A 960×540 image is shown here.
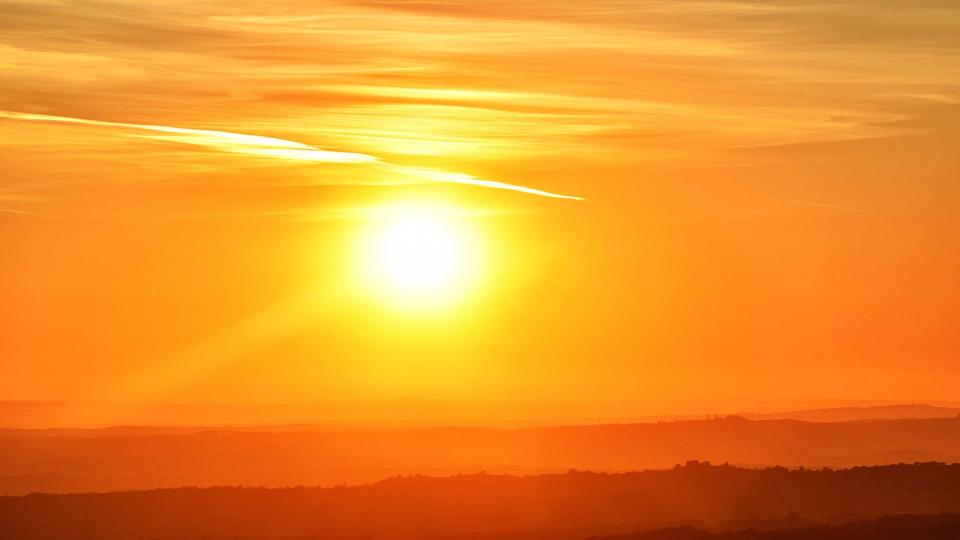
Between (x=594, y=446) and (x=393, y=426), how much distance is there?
4586 centimetres

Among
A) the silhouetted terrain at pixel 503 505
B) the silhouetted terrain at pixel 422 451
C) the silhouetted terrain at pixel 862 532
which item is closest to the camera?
the silhouetted terrain at pixel 862 532

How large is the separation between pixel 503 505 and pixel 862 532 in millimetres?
30298

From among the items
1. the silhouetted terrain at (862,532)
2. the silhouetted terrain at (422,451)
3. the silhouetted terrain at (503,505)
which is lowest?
the silhouetted terrain at (862,532)

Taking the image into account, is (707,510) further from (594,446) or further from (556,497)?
(594,446)

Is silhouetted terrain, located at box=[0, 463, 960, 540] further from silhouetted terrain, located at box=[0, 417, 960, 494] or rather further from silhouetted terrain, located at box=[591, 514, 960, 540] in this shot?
silhouetted terrain, located at box=[0, 417, 960, 494]

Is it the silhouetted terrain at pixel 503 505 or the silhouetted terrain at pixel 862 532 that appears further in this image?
the silhouetted terrain at pixel 503 505

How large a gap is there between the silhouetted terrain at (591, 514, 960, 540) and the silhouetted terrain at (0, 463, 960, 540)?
6.06 m

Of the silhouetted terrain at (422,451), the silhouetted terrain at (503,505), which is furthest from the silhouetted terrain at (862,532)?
the silhouetted terrain at (422,451)

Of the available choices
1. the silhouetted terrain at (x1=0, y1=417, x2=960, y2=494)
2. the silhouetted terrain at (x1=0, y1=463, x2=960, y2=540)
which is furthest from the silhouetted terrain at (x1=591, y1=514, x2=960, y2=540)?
the silhouetted terrain at (x1=0, y1=417, x2=960, y2=494)

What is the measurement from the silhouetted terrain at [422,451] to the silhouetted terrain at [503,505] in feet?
148

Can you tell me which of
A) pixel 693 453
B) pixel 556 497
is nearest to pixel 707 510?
pixel 556 497

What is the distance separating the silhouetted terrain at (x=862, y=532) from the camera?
4305cm

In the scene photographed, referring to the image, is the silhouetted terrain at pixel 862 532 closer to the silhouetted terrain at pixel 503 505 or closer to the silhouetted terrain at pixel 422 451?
the silhouetted terrain at pixel 503 505

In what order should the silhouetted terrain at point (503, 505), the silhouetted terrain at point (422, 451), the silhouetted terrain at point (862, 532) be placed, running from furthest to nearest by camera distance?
the silhouetted terrain at point (422, 451), the silhouetted terrain at point (503, 505), the silhouetted terrain at point (862, 532)
